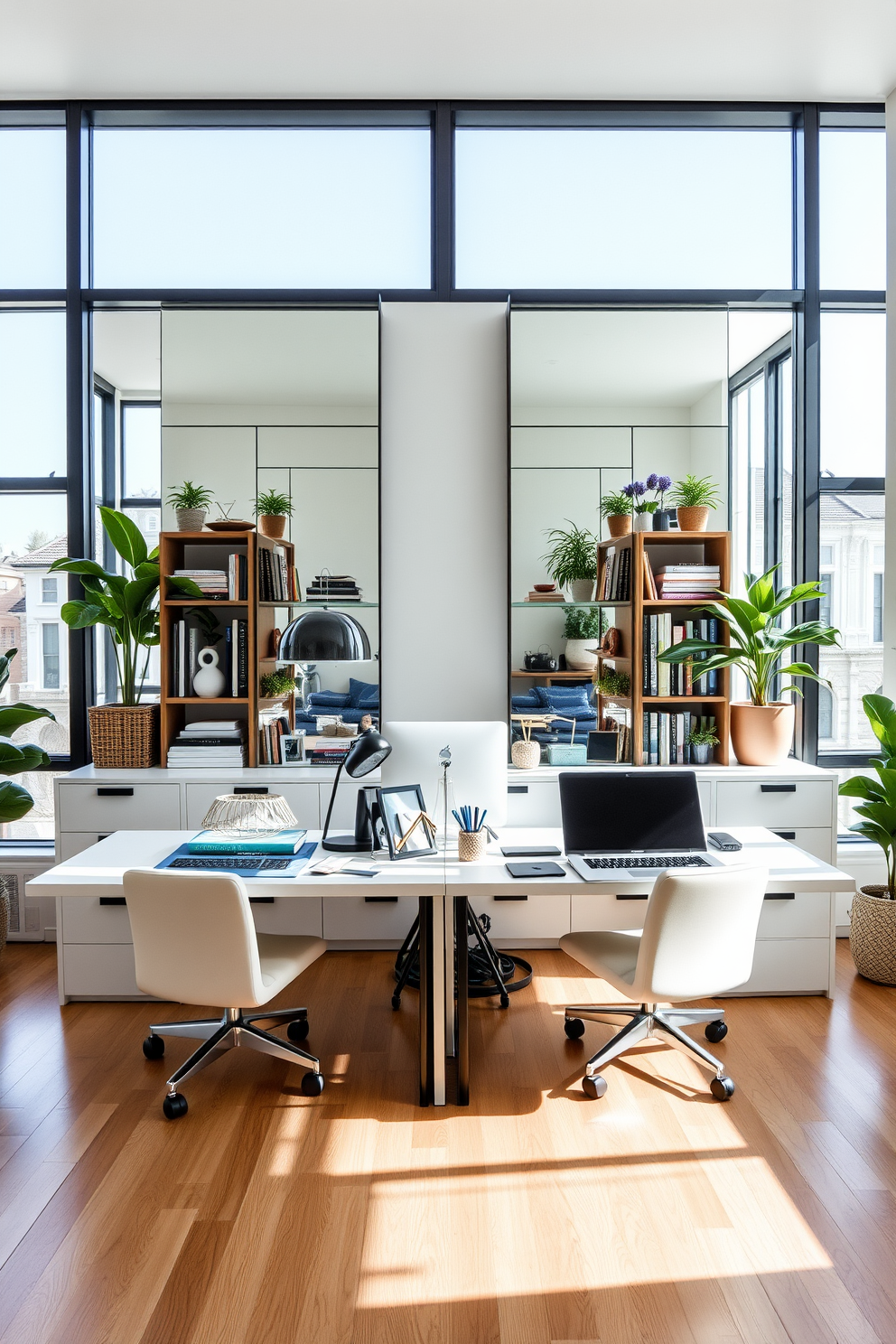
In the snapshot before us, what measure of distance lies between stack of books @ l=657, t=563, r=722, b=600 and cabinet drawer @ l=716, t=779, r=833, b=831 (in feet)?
2.80

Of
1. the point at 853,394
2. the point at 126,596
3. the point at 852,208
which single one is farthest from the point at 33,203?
the point at 853,394

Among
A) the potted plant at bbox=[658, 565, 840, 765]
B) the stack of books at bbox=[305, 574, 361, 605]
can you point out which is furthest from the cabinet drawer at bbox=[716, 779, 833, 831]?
the stack of books at bbox=[305, 574, 361, 605]

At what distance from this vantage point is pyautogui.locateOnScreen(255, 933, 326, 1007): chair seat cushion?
9.04 ft

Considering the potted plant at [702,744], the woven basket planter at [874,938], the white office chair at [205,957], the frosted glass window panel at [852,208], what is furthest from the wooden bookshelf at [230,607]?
the frosted glass window panel at [852,208]

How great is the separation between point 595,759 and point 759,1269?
2.38 metres

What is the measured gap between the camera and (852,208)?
438 cm

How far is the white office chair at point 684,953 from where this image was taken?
101 inches

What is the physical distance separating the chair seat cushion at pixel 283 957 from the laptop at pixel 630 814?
2.99 feet

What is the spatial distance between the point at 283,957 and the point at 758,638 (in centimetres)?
241

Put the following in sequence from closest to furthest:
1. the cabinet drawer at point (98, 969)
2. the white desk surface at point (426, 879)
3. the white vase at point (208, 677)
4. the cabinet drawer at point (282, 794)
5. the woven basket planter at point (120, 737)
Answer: the white desk surface at point (426, 879), the cabinet drawer at point (98, 969), the cabinet drawer at point (282, 794), the woven basket planter at point (120, 737), the white vase at point (208, 677)

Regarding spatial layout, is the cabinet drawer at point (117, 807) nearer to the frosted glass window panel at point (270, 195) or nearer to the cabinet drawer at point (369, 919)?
the cabinet drawer at point (369, 919)

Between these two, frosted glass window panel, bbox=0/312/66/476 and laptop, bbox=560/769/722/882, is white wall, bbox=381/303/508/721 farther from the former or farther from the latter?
frosted glass window panel, bbox=0/312/66/476

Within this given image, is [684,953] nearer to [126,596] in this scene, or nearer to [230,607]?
[230,607]

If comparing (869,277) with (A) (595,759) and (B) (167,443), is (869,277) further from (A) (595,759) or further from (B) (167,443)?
(B) (167,443)
